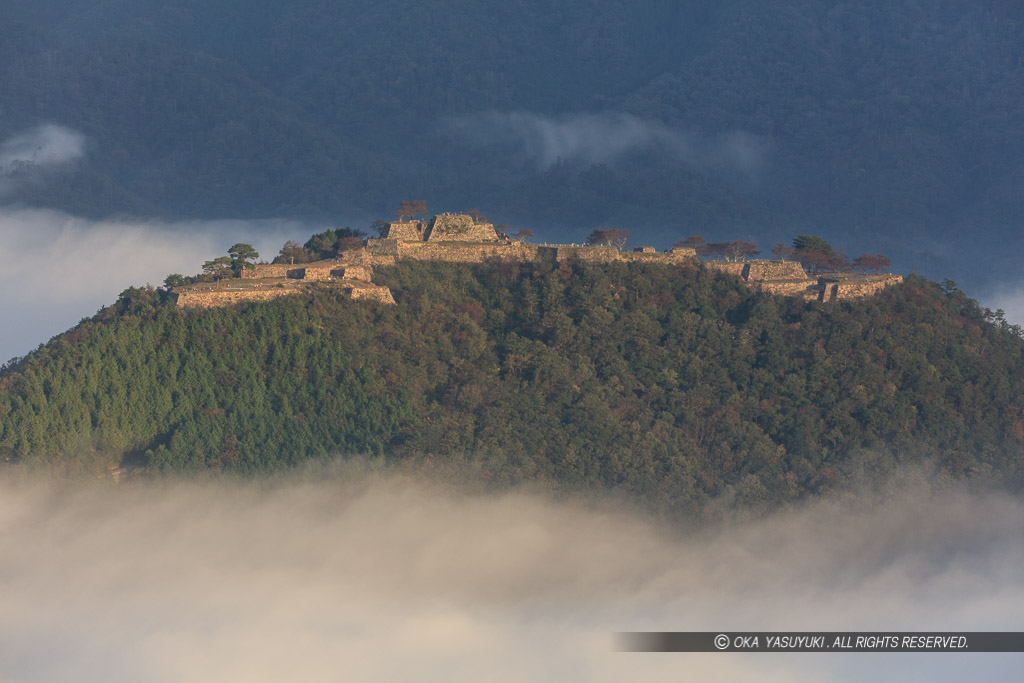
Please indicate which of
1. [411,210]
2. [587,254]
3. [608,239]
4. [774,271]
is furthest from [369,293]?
[774,271]

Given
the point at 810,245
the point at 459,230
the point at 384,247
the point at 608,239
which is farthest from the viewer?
the point at 810,245

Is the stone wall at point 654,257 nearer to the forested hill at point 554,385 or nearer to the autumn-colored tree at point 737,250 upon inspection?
the forested hill at point 554,385

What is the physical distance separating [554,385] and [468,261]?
11.6 meters

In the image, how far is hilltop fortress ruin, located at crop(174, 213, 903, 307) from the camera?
3659 inches

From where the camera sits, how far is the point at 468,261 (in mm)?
97438

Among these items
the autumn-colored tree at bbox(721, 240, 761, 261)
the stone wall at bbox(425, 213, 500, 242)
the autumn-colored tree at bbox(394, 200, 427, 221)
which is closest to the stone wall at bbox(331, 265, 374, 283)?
the stone wall at bbox(425, 213, 500, 242)

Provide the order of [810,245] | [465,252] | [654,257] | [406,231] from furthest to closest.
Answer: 1. [810,245]
2. [406,231]
3. [465,252]
4. [654,257]

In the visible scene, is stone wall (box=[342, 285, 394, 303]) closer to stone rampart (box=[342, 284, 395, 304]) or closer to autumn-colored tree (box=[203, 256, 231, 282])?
stone rampart (box=[342, 284, 395, 304])

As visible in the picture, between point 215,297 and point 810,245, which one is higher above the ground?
point 810,245

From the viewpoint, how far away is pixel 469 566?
283 feet

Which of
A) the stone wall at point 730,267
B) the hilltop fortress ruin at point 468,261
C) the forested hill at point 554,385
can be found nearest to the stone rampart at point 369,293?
the hilltop fortress ruin at point 468,261

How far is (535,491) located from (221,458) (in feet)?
51.6

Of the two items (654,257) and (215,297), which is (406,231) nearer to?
(215,297)

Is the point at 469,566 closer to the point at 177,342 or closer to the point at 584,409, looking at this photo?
the point at 584,409
